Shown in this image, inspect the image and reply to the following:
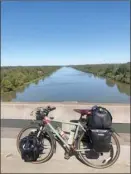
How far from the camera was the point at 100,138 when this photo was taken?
290cm

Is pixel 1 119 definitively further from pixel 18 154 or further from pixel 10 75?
pixel 10 75

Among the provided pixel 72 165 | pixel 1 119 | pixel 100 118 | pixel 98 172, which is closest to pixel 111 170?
pixel 98 172

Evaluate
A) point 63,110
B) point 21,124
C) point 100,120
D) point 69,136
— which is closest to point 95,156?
point 69,136

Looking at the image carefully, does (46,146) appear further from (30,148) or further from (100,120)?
(100,120)

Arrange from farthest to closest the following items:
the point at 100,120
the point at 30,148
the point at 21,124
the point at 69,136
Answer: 1. the point at 21,124
2. the point at 69,136
3. the point at 30,148
4. the point at 100,120

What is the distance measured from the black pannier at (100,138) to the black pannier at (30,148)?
717 millimetres

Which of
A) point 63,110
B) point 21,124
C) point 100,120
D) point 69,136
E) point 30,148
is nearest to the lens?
point 100,120

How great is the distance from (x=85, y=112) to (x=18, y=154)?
46.7 inches

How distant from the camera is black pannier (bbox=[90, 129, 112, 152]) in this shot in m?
2.89

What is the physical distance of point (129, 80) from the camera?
4872 cm

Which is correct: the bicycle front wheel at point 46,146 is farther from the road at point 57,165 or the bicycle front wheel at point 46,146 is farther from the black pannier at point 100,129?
the black pannier at point 100,129

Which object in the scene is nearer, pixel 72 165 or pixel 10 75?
pixel 72 165

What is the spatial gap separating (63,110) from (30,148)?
1426 millimetres

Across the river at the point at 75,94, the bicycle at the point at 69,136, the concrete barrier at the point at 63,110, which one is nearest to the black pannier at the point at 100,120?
the bicycle at the point at 69,136
